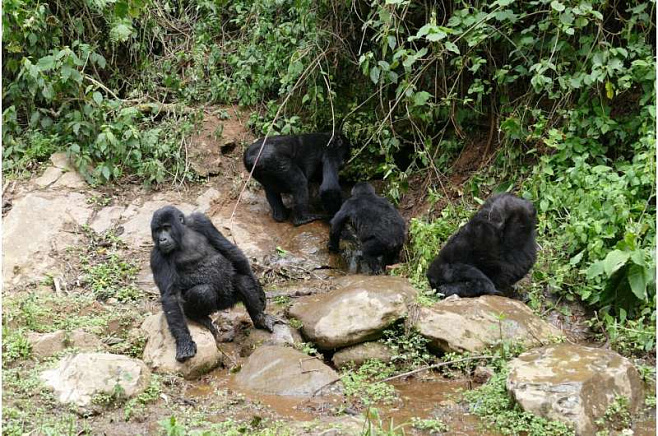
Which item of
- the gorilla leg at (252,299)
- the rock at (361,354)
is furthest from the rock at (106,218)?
the rock at (361,354)

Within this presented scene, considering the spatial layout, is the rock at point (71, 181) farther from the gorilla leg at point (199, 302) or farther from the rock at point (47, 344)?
the gorilla leg at point (199, 302)

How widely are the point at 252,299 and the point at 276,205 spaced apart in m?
2.96

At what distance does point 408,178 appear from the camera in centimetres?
988

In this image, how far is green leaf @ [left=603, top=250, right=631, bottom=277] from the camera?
20.2 feet

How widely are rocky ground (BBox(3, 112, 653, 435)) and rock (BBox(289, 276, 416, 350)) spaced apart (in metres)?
0.01

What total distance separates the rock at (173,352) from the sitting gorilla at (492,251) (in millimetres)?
2421

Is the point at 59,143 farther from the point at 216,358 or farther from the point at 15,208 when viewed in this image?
the point at 216,358

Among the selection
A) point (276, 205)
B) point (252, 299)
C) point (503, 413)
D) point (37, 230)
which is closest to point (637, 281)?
point (503, 413)

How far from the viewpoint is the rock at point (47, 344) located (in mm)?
6223

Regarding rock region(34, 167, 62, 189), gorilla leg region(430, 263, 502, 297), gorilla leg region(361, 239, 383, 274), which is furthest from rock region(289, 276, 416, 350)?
rock region(34, 167, 62, 189)

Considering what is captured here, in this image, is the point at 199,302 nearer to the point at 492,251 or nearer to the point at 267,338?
the point at 267,338

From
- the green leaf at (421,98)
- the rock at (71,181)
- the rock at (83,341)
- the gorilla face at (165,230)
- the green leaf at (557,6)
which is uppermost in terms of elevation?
the green leaf at (557,6)

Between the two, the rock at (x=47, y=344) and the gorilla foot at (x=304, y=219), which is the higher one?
the gorilla foot at (x=304, y=219)

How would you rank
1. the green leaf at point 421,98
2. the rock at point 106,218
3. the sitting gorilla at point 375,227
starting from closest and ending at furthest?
1. the sitting gorilla at point 375,227
2. the green leaf at point 421,98
3. the rock at point 106,218
